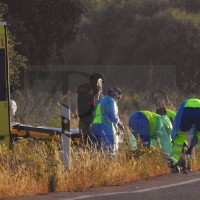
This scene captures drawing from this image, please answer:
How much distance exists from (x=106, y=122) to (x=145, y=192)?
11.0ft

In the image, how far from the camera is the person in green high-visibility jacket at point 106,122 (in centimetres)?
1339

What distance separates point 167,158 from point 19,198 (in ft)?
13.1

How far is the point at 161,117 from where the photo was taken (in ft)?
47.1

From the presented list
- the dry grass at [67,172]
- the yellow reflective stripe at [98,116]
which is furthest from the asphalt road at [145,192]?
the yellow reflective stripe at [98,116]

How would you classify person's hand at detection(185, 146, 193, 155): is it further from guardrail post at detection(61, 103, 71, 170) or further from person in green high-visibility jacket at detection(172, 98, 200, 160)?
guardrail post at detection(61, 103, 71, 170)

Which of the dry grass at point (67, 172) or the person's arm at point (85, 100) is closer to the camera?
the dry grass at point (67, 172)

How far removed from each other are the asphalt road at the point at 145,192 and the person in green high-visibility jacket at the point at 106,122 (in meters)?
1.58

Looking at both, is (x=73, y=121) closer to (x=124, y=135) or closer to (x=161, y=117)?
(x=124, y=135)

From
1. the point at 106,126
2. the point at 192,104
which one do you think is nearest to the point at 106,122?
the point at 106,126

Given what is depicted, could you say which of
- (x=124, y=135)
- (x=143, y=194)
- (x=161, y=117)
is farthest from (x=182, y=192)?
(x=124, y=135)

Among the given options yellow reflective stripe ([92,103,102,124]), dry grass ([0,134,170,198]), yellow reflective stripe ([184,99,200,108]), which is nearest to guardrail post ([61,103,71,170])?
dry grass ([0,134,170,198])

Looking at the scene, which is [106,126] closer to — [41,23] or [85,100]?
[85,100]

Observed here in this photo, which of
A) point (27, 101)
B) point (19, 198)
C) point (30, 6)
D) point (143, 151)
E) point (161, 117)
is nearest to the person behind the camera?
point (19, 198)

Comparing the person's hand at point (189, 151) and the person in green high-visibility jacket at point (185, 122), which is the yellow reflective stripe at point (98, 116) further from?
the person's hand at point (189, 151)
